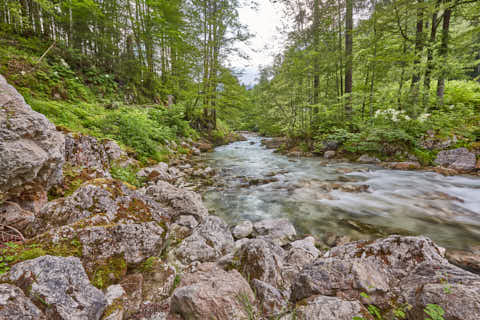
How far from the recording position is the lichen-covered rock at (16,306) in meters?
1.10

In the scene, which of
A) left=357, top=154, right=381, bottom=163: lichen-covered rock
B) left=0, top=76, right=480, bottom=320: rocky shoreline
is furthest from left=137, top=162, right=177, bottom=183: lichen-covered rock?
left=357, top=154, right=381, bottom=163: lichen-covered rock

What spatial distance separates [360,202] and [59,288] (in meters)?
5.62

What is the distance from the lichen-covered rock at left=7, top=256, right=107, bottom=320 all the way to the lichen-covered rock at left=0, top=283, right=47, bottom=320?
0.07 metres

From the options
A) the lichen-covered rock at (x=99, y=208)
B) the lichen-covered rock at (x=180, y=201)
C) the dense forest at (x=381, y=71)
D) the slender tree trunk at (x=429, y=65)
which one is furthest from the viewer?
the slender tree trunk at (x=429, y=65)

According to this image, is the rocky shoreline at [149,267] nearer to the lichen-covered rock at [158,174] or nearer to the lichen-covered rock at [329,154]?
the lichen-covered rock at [158,174]

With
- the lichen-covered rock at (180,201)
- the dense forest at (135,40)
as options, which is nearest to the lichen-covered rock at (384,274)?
the lichen-covered rock at (180,201)

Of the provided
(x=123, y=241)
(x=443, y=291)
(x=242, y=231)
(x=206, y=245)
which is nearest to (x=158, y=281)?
(x=123, y=241)

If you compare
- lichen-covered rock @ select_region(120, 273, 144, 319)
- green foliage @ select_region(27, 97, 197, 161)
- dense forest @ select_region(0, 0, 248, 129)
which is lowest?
lichen-covered rock @ select_region(120, 273, 144, 319)

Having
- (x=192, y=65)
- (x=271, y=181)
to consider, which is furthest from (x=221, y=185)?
(x=192, y=65)

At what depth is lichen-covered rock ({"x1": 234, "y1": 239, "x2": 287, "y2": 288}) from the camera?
6.65 ft

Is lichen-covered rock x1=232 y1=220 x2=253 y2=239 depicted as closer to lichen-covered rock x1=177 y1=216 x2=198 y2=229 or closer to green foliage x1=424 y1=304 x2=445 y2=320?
lichen-covered rock x1=177 y1=216 x2=198 y2=229

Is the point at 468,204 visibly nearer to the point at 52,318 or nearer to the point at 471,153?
the point at 471,153

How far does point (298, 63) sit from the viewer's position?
10.7 meters

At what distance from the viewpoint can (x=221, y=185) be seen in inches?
252
